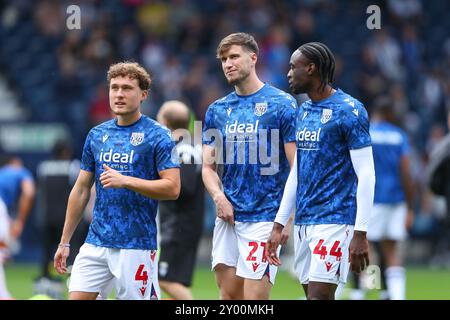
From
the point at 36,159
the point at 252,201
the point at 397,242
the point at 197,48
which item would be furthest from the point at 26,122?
the point at 252,201

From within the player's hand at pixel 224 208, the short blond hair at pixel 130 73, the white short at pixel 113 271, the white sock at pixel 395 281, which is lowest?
the white sock at pixel 395 281

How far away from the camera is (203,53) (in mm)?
23000

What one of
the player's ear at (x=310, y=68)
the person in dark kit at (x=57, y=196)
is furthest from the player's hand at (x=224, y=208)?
the person in dark kit at (x=57, y=196)

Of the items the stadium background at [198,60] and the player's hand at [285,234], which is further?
the stadium background at [198,60]

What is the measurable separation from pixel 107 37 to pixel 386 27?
6049 millimetres

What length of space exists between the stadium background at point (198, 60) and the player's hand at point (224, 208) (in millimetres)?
11142

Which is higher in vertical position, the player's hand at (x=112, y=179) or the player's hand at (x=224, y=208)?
the player's hand at (x=112, y=179)

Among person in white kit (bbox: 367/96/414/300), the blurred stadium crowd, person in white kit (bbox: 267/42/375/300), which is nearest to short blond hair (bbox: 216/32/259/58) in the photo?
person in white kit (bbox: 267/42/375/300)

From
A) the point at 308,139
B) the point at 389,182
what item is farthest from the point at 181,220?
the point at 389,182

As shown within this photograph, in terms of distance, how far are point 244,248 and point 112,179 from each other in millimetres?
1486

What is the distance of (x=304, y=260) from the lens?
813 cm

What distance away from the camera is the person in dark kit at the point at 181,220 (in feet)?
34.6

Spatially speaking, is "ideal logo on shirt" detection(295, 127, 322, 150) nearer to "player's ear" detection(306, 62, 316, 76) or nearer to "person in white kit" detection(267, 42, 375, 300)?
"person in white kit" detection(267, 42, 375, 300)

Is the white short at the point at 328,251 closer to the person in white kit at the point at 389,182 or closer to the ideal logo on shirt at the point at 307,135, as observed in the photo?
the ideal logo on shirt at the point at 307,135
